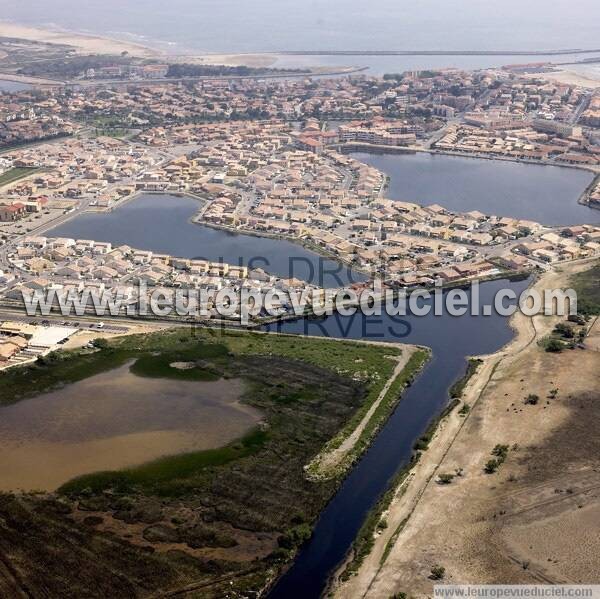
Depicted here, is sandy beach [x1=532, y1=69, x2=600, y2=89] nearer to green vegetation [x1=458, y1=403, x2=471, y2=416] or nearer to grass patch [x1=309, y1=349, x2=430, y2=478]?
grass patch [x1=309, y1=349, x2=430, y2=478]

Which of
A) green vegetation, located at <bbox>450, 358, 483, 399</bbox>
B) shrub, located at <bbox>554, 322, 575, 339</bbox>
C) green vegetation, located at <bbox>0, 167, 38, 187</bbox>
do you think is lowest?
green vegetation, located at <bbox>450, 358, 483, 399</bbox>

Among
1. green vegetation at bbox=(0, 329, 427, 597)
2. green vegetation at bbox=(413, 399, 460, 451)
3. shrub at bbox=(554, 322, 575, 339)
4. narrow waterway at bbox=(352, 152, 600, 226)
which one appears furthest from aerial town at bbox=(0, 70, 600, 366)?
green vegetation at bbox=(413, 399, 460, 451)

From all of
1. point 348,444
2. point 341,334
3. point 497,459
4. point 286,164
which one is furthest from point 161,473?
point 286,164

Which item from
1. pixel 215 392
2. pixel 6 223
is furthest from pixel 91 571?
pixel 6 223

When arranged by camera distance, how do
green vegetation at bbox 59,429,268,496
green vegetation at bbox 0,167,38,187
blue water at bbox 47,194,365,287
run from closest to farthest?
green vegetation at bbox 59,429,268,496
blue water at bbox 47,194,365,287
green vegetation at bbox 0,167,38,187

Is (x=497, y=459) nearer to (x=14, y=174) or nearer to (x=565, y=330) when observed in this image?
(x=565, y=330)

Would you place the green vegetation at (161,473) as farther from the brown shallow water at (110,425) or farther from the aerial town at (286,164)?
the aerial town at (286,164)

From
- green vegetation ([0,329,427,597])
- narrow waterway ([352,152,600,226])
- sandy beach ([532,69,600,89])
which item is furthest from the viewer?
sandy beach ([532,69,600,89])
